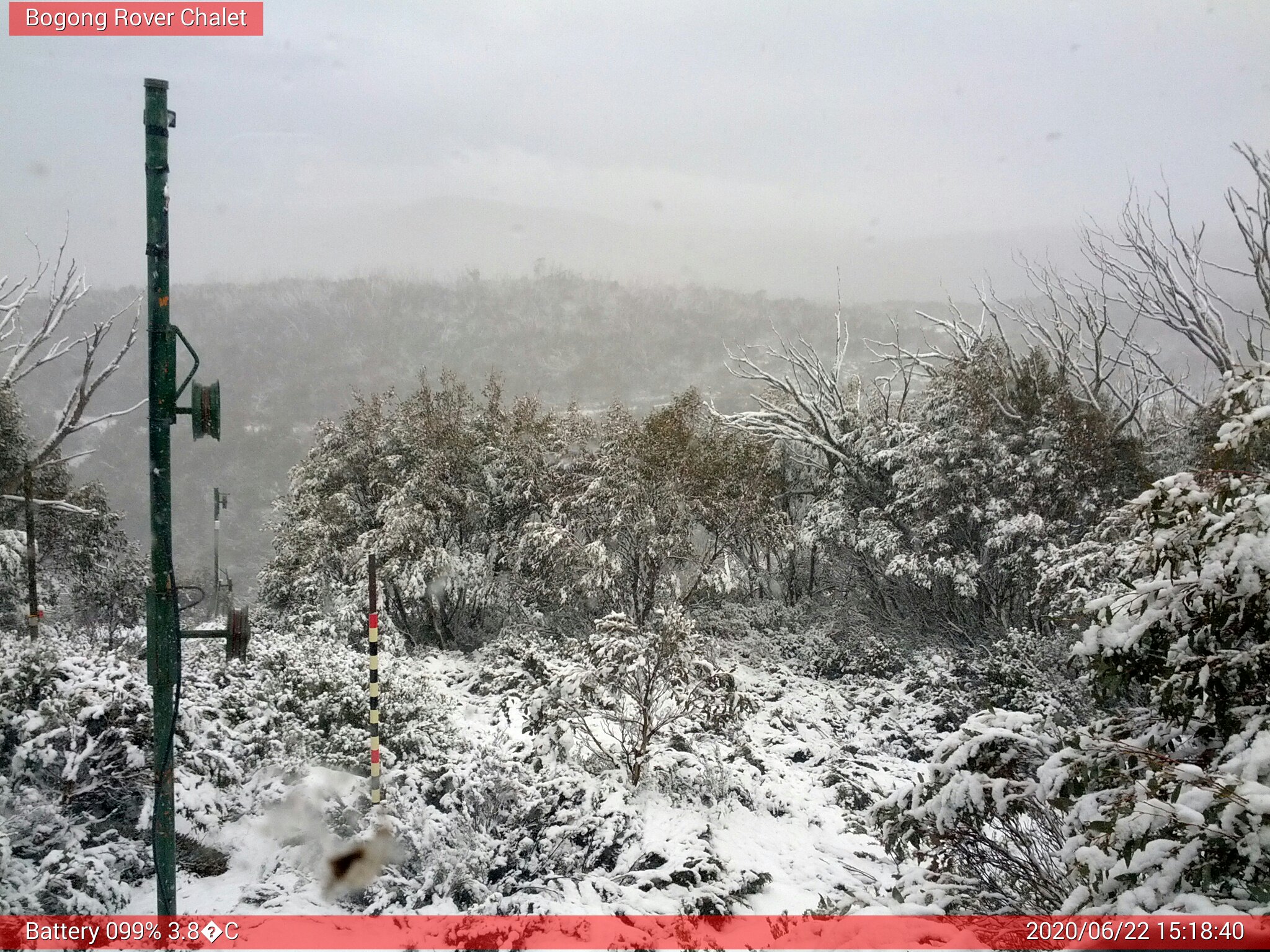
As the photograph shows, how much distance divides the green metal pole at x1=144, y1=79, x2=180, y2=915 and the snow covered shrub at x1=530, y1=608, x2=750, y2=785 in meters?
3.80

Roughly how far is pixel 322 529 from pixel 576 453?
16.0ft

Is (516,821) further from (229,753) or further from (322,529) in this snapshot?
(322,529)

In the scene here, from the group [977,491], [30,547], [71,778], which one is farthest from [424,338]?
[71,778]

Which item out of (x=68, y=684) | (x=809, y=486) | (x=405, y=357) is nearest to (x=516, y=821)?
(x=68, y=684)

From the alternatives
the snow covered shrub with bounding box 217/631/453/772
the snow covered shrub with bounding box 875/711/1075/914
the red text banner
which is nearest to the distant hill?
the snow covered shrub with bounding box 217/631/453/772

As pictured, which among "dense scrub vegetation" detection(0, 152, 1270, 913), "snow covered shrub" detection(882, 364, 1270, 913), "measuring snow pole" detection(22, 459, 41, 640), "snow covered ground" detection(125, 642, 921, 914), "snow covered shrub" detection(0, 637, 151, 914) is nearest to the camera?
"snow covered shrub" detection(882, 364, 1270, 913)

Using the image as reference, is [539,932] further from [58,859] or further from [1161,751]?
[1161,751]

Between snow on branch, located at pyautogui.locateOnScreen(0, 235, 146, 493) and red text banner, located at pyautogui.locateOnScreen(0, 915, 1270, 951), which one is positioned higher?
snow on branch, located at pyautogui.locateOnScreen(0, 235, 146, 493)

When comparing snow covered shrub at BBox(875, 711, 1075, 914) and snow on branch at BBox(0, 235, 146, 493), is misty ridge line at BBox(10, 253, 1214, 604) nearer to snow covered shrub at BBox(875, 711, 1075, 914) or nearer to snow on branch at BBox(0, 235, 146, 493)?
snow on branch at BBox(0, 235, 146, 493)

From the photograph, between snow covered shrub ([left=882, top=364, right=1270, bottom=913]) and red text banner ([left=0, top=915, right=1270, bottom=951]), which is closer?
snow covered shrub ([left=882, top=364, right=1270, bottom=913])

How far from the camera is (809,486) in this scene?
50.8ft

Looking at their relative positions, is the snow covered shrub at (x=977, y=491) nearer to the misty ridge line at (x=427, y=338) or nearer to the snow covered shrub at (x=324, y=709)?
the snow covered shrub at (x=324, y=709)

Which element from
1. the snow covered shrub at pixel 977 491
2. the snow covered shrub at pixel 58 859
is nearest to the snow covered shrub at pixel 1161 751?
the snow covered shrub at pixel 58 859

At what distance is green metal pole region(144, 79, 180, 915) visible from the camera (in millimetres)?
3217
